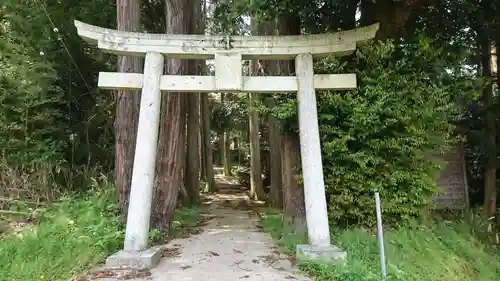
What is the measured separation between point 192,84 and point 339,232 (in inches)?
121

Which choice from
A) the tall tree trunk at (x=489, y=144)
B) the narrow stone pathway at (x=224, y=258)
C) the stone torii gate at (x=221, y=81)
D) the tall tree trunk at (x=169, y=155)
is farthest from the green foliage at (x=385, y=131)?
the tall tree trunk at (x=489, y=144)

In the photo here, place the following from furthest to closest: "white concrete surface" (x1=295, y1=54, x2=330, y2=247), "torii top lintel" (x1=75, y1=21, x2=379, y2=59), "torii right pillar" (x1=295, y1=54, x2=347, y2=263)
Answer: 1. "torii top lintel" (x1=75, y1=21, x2=379, y2=59)
2. "white concrete surface" (x1=295, y1=54, x2=330, y2=247)
3. "torii right pillar" (x1=295, y1=54, x2=347, y2=263)

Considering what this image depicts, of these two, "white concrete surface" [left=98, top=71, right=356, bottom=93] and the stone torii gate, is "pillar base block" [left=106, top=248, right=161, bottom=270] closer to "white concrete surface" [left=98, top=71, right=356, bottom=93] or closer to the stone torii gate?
the stone torii gate

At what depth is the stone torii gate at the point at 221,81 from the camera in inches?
189

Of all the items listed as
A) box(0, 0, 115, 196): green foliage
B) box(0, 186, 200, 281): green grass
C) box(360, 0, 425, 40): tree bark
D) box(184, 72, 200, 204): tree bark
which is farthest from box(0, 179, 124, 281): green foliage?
box(360, 0, 425, 40): tree bark

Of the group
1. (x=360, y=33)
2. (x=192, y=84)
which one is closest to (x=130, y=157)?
(x=192, y=84)

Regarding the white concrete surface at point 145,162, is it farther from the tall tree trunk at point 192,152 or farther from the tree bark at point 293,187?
the tall tree trunk at point 192,152

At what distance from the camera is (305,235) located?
18.8 feet

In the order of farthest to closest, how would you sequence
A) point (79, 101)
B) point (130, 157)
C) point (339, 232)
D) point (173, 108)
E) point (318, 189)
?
point (79, 101)
point (130, 157)
point (173, 108)
point (339, 232)
point (318, 189)

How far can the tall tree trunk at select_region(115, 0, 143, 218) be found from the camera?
6543mm

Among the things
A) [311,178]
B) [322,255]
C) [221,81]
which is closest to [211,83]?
[221,81]

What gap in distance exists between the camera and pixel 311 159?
4.98 m

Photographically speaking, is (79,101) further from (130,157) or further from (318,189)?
(318,189)

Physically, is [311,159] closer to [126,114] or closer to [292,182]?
[292,182]
